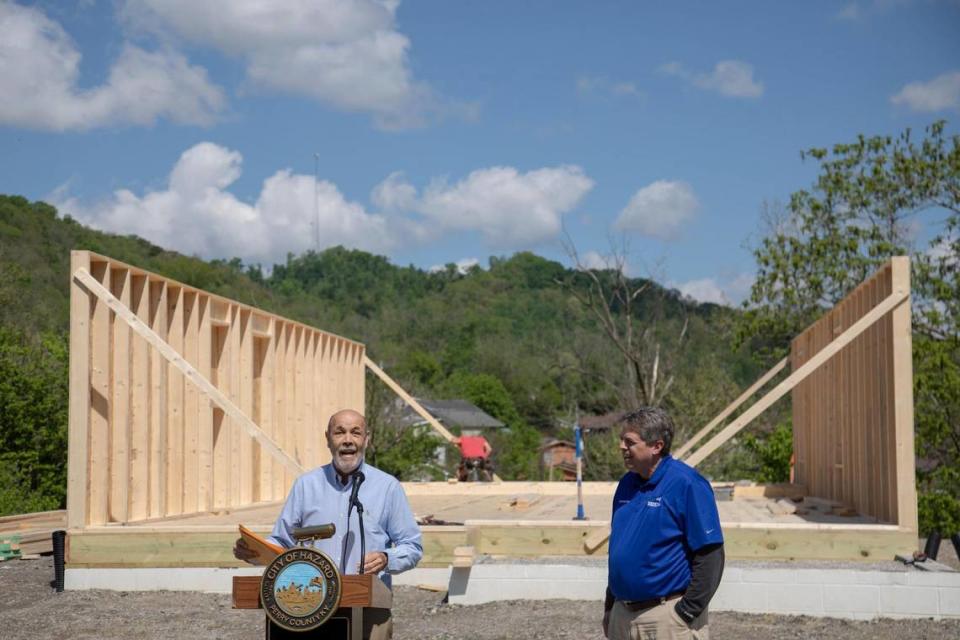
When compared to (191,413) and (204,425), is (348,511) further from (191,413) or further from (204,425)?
(204,425)

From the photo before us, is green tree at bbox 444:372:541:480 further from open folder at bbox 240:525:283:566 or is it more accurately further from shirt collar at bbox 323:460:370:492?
open folder at bbox 240:525:283:566

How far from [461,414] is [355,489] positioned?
52.2 metres

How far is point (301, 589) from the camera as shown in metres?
3.31

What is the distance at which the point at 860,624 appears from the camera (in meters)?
7.34

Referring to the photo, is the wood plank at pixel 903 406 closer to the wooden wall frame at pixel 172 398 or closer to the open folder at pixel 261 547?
the wooden wall frame at pixel 172 398

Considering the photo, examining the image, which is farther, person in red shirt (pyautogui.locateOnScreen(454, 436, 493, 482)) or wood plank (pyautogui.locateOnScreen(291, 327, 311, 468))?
person in red shirt (pyautogui.locateOnScreen(454, 436, 493, 482))

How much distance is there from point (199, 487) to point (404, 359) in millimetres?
47980

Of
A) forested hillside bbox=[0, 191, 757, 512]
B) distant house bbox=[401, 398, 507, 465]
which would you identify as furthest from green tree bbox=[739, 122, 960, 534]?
distant house bbox=[401, 398, 507, 465]

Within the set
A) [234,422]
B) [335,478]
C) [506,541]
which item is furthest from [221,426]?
[335,478]

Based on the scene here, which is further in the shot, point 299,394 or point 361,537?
point 299,394

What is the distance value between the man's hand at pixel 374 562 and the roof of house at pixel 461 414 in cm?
4790

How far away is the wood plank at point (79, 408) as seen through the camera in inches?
339

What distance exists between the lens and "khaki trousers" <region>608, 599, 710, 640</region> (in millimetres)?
3803

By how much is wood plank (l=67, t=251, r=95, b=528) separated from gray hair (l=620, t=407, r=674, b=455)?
5917mm
